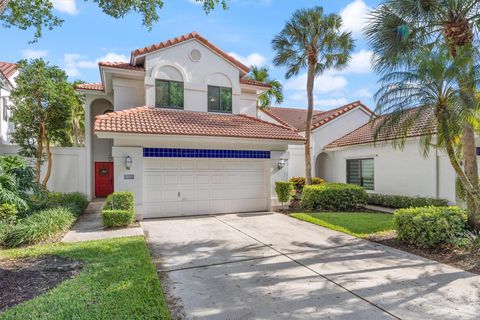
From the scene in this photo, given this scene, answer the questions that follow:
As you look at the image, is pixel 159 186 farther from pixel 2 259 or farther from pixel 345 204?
pixel 345 204

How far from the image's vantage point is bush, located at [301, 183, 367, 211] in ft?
45.3

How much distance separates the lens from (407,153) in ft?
48.9

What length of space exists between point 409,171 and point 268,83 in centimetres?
1355

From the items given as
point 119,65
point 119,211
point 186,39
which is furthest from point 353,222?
point 119,65

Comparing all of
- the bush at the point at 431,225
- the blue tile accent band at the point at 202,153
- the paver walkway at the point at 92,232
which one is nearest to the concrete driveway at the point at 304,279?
the bush at the point at 431,225

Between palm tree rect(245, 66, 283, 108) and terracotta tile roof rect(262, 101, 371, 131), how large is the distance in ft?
3.11

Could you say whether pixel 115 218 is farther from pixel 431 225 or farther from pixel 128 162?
pixel 431 225

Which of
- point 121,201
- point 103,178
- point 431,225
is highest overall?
point 103,178

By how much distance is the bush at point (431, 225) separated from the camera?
7.43m

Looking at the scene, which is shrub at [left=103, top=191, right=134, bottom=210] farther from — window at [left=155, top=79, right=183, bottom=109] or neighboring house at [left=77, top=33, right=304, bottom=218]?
window at [left=155, top=79, right=183, bottom=109]

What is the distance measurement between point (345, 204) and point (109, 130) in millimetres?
10638

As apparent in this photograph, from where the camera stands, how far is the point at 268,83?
81.1ft

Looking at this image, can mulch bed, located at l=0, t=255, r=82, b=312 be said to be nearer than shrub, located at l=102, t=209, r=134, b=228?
Yes

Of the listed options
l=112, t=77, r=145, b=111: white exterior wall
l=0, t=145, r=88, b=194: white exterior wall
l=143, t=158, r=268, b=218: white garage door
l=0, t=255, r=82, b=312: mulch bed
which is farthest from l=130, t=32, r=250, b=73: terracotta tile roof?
l=0, t=255, r=82, b=312: mulch bed
